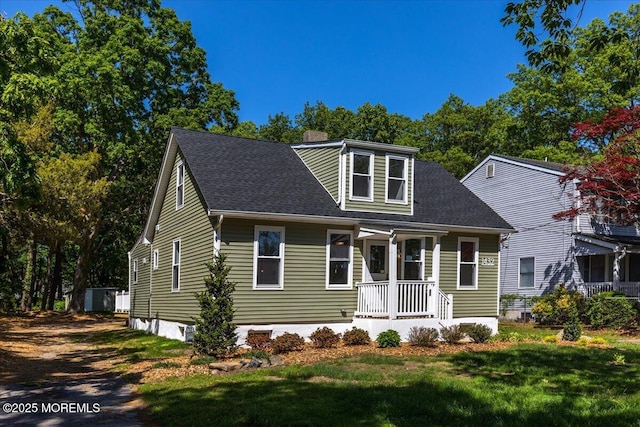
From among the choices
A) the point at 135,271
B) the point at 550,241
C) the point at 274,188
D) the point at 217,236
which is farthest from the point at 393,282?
the point at 550,241

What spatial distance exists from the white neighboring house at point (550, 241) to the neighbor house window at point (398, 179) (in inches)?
320

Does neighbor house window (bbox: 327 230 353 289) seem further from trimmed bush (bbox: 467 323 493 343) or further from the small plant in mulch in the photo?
the small plant in mulch

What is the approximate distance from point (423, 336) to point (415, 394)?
6529mm

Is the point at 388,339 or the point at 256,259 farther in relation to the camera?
the point at 256,259

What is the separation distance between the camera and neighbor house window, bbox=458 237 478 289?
19.0 m

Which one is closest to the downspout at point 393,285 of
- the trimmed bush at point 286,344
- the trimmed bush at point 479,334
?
the trimmed bush at point 479,334

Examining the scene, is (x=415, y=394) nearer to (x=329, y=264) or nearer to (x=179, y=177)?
(x=329, y=264)

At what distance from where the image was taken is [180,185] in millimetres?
19016

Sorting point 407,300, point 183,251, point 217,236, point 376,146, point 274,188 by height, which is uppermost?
point 376,146

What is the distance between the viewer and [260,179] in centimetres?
1744

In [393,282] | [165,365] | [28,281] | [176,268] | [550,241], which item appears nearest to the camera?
[165,365]

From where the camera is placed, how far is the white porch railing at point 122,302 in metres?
33.5

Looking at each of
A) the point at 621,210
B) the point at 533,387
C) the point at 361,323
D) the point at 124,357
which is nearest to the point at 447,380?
the point at 533,387

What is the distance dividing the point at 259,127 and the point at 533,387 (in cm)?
4576
